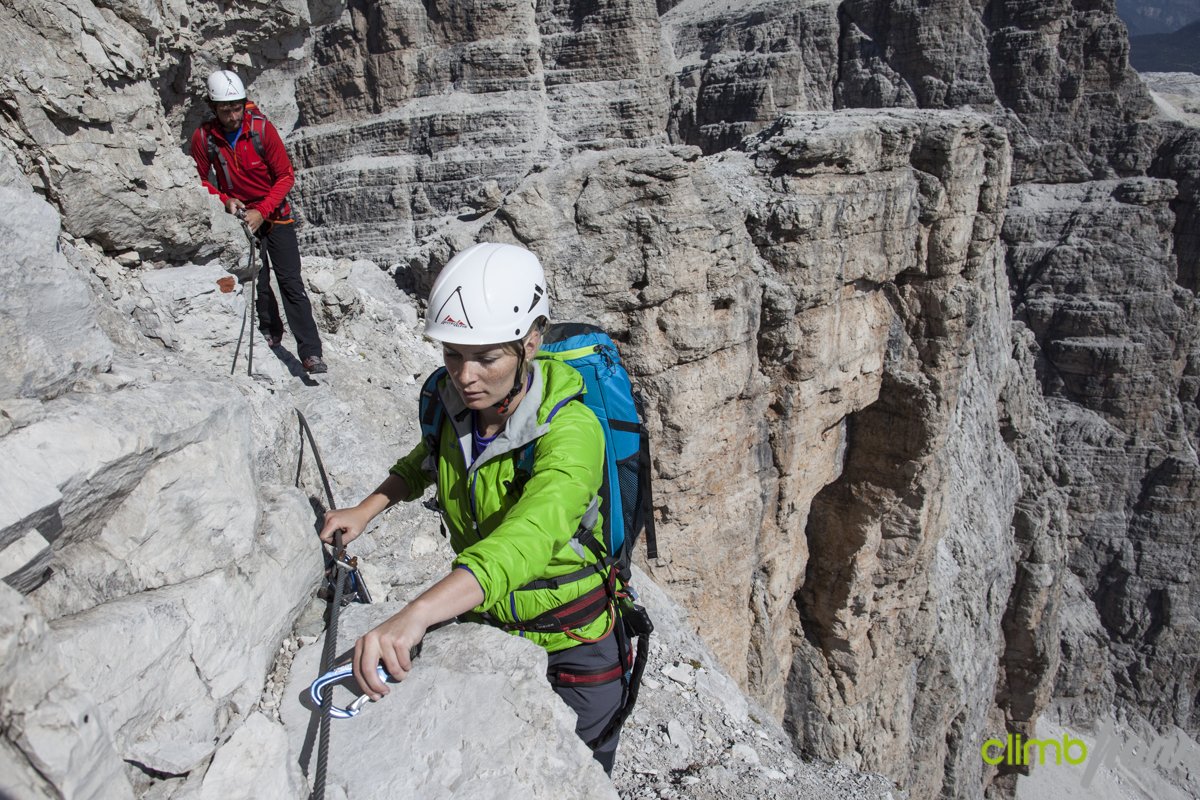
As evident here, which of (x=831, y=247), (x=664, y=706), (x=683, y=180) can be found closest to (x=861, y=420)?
(x=831, y=247)

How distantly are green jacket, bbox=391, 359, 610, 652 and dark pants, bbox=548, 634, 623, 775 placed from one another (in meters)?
0.08

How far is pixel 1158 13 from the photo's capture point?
97.8m

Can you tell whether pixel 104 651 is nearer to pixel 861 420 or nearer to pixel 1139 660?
pixel 861 420

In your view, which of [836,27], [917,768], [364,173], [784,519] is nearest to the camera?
[784,519]

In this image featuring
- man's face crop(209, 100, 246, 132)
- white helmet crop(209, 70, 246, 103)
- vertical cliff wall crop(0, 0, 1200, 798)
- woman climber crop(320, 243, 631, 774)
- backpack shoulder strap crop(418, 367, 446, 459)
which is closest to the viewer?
woman climber crop(320, 243, 631, 774)

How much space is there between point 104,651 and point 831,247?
9122 millimetres

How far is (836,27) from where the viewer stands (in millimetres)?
32938

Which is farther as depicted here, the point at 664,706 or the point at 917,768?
the point at 917,768

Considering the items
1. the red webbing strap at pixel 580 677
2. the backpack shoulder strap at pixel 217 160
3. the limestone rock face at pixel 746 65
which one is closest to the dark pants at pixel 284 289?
the backpack shoulder strap at pixel 217 160

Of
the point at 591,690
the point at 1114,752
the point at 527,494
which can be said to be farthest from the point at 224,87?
the point at 1114,752

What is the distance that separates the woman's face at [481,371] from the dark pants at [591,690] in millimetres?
1052

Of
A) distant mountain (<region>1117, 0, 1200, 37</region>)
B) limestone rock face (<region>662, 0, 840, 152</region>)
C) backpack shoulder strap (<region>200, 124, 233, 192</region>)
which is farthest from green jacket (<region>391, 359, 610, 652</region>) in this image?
distant mountain (<region>1117, 0, 1200, 37</region>)

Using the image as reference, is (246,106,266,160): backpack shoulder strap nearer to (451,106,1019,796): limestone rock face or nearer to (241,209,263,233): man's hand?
(241,209,263,233): man's hand

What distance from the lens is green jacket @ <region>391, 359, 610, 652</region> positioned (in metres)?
2.01
